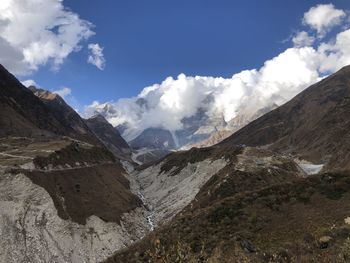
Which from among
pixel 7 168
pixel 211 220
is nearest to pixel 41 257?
pixel 7 168

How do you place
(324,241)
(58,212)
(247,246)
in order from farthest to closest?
(58,212) < (247,246) < (324,241)

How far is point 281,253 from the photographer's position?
30.1m

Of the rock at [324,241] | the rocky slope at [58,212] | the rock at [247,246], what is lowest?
the rock at [324,241]

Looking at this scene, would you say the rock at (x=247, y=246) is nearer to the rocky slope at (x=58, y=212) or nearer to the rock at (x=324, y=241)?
the rock at (x=324, y=241)

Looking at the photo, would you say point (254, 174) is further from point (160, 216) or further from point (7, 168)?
point (7, 168)

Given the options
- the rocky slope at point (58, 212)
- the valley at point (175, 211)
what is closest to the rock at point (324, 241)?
the valley at point (175, 211)

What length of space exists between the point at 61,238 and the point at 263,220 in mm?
51261

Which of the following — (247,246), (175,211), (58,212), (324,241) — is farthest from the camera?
(175,211)

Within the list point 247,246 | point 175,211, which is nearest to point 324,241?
point 247,246

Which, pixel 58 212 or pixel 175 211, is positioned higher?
pixel 58 212

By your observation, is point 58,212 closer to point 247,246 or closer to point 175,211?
Answer: point 175,211

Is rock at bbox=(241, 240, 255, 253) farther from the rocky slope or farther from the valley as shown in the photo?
the rocky slope

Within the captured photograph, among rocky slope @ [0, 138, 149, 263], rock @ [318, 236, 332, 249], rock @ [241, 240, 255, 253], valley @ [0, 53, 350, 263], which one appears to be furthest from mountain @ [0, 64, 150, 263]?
rock @ [318, 236, 332, 249]

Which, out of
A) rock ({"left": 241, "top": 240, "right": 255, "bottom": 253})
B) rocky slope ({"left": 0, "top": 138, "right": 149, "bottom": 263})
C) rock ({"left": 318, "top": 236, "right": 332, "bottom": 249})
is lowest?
rock ({"left": 318, "top": 236, "right": 332, "bottom": 249})
